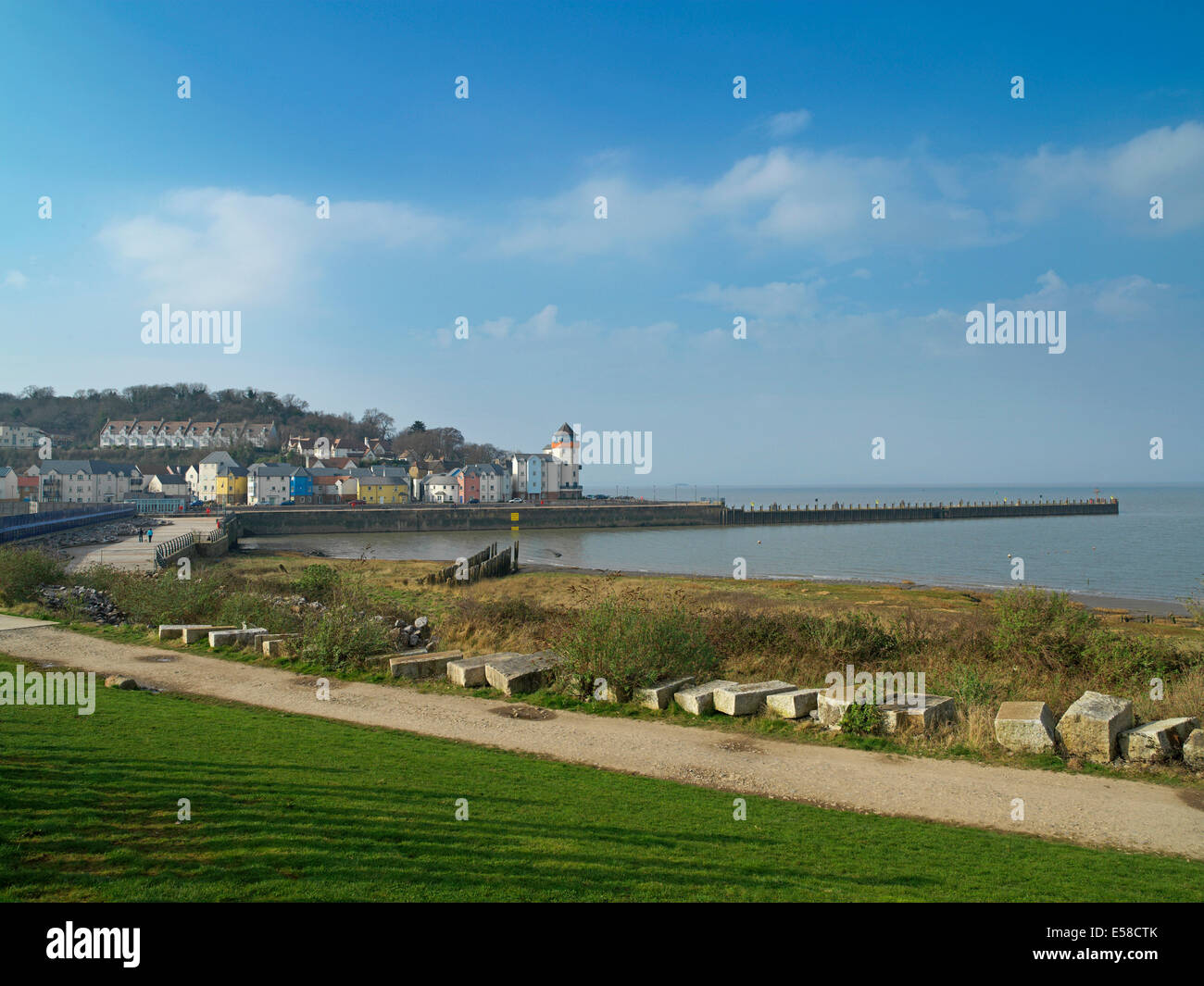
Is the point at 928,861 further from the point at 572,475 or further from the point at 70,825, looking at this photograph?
the point at 572,475

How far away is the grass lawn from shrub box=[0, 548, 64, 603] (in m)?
15.3

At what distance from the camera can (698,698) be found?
10.9 metres

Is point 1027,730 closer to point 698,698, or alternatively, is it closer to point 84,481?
point 698,698

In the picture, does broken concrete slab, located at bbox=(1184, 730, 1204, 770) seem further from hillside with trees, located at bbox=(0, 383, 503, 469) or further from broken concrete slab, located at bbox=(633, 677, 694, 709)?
hillside with trees, located at bbox=(0, 383, 503, 469)

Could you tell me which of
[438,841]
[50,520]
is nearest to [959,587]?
[438,841]

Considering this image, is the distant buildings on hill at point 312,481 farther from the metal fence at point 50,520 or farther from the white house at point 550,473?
the metal fence at point 50,520

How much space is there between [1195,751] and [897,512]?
10679 centimetres

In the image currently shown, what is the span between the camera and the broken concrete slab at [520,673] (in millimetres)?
12062

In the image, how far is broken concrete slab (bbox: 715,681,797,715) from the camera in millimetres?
10695

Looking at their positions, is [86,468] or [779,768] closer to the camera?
[779,768]

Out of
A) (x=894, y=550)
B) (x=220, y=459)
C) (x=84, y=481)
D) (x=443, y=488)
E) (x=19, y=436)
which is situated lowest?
(x=894, y=550)

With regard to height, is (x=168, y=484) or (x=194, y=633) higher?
(x=168, y=484)
